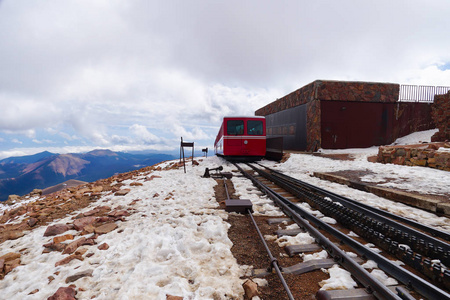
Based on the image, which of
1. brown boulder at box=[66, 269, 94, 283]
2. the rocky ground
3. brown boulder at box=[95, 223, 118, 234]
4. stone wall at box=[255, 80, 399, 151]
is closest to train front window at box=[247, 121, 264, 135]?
stone wall at box=[255, 80, 399, 151]

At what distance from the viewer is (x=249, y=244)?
10.7ft

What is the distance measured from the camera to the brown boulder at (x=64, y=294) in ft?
6.75

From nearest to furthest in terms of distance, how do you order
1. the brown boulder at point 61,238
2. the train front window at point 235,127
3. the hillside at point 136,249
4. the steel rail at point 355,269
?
the steel rail at point 355,269 < the hillside at point 136,249 < the brown boulder at point 61,238 < the train front window at point 235,127

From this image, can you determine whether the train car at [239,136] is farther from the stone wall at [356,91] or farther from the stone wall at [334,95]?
the stone wall at [356,91]

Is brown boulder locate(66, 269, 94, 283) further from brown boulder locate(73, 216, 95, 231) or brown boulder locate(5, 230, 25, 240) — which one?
brown boulder locate(5, 230, 25, 240)

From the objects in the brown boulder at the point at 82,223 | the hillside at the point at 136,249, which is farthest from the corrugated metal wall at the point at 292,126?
the brown boulder at the point at 82,223

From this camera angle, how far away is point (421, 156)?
845cm

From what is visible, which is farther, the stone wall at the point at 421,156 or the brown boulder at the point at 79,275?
the stone wall at the point at 421,156

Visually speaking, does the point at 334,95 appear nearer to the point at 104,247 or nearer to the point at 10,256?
the point at 104,247

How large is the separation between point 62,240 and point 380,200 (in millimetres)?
7427

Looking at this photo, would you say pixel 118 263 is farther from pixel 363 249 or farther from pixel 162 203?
pixel 363 249

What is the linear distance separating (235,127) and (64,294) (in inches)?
474

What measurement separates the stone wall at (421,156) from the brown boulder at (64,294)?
1147 centimetres

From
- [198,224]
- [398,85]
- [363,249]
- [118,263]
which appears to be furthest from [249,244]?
[398,85]
